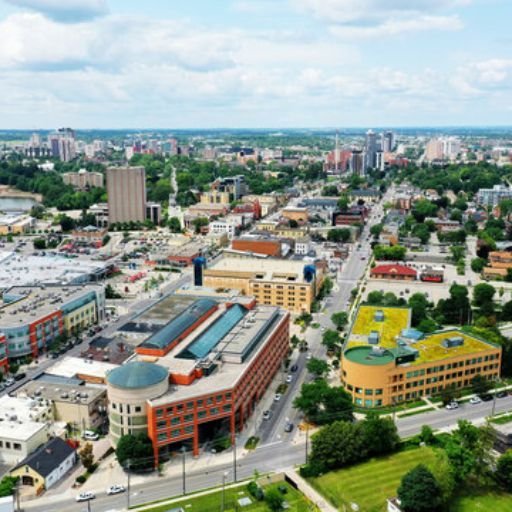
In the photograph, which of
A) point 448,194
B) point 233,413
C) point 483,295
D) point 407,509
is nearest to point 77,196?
point 448,194

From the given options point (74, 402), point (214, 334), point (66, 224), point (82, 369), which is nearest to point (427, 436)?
point (214, 334)

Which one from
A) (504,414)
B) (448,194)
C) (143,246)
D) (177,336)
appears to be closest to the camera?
(504,414)

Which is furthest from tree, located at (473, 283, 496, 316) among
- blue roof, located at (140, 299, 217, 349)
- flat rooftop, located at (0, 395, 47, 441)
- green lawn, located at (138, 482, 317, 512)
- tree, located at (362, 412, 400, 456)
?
flat rooftop, located at (0, 395, 47, 441)

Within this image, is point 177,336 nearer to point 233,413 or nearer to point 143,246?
point 233,413

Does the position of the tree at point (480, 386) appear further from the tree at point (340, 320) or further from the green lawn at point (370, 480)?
the tree at point (340, 320)

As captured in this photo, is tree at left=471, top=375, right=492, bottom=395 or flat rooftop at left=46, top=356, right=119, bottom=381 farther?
tree at left=471, top=375, right=492, bottom=395

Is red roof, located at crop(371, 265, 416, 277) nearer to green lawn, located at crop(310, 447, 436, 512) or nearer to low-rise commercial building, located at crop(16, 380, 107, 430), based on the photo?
green lawn, located at crop(310, 447, 436, 512)
